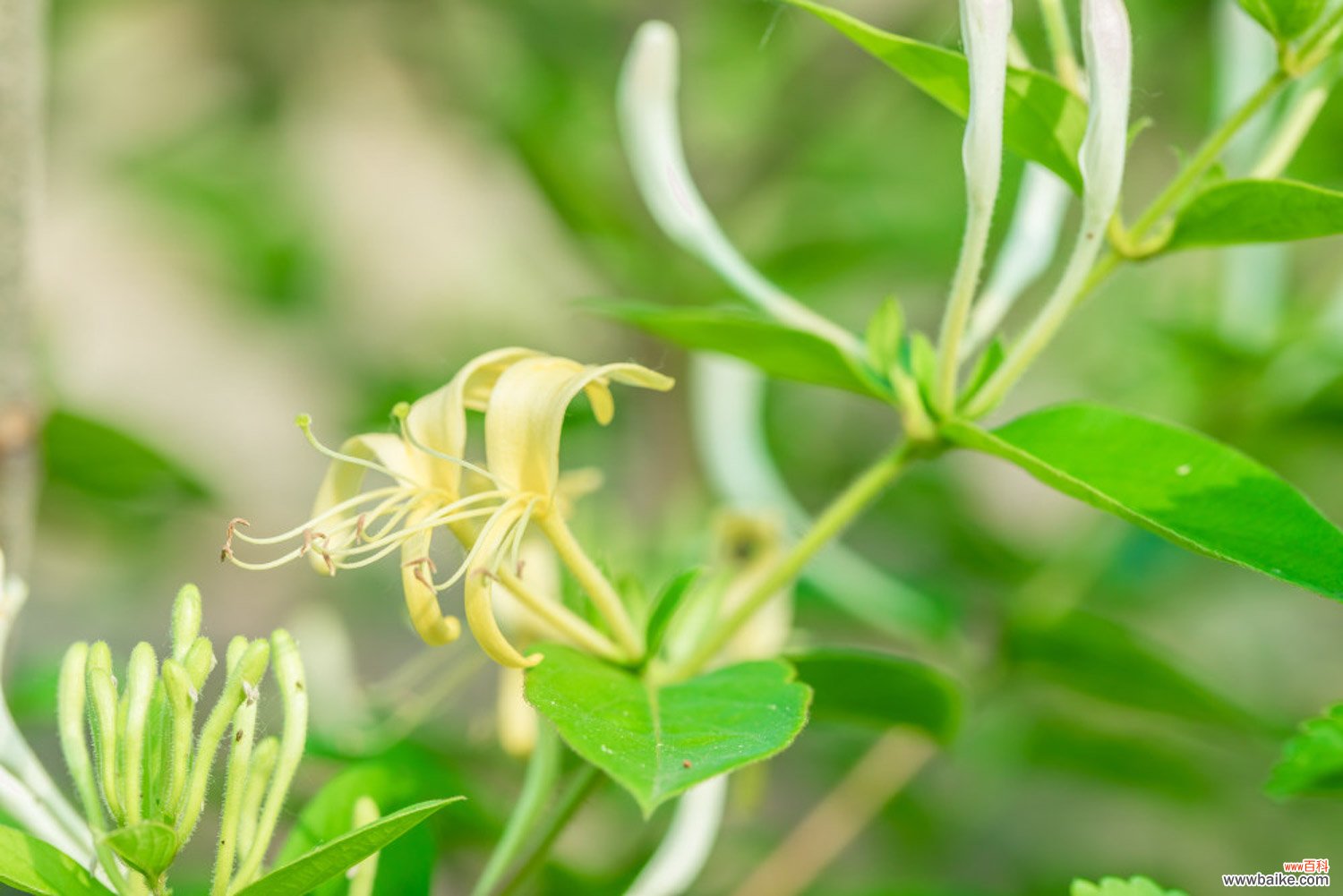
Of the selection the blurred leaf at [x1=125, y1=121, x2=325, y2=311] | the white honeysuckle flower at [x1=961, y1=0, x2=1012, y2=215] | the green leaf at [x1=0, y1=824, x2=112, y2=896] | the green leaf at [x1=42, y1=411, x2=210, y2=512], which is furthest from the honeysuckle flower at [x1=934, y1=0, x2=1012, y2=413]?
the blurred leaf at [x1=125, y1=121, x2=325, y2=311]

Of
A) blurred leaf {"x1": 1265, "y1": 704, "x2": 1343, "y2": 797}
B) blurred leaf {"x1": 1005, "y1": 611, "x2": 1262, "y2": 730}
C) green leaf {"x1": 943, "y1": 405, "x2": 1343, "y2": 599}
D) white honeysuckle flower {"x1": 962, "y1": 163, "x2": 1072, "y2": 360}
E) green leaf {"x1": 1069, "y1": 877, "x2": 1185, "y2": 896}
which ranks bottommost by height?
green leaf {"x1": 1069, "y1": 877, "x2": 1185, "y2": 896}

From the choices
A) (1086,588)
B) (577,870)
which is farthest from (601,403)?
(1086,588)

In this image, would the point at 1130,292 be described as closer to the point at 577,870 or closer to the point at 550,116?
the point at 550,116

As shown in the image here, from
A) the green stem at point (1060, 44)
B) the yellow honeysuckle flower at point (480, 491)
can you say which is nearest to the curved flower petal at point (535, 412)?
the yellow honeysuckle flower at point (480, 491)

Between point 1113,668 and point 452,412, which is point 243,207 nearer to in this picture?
point 1113,668

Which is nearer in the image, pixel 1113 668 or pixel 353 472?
pixel 353 472

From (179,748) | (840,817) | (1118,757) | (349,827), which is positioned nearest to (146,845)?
(179,748)

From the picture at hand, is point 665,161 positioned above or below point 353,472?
above

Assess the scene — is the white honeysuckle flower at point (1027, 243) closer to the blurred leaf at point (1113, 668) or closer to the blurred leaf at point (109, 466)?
the blurred leaf at point (1113, 668)

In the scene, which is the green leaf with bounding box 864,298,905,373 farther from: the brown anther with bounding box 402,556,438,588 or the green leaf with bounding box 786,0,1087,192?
the brown anther with bounding box 402,556,438,588
